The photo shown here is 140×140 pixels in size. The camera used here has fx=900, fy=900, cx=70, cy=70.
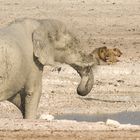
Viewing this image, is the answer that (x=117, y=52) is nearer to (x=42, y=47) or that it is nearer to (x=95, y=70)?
(x=95, y=70)

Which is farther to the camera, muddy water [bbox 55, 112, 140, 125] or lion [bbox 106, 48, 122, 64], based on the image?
lion [bbox 106, 48, 122, 64]

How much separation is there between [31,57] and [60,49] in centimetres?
51

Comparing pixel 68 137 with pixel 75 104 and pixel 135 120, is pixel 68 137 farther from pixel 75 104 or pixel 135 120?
pixel 75 104

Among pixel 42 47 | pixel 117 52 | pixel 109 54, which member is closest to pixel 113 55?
pixel 117 52

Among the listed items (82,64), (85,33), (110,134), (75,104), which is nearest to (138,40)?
(85,33)

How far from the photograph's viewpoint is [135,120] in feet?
40.3

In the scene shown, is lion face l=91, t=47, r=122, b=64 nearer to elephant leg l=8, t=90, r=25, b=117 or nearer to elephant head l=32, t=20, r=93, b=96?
elephant head l=32, t=20, r=93, b=96

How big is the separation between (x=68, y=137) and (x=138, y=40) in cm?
1139

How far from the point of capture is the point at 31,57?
33.6ft

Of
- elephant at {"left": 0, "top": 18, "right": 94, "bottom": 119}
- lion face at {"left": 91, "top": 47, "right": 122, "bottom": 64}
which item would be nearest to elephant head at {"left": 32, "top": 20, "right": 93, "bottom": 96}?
elephant at {"left": 0, "top": 18, "right": 94, "bottom": 119}

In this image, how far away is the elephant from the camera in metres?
10.1

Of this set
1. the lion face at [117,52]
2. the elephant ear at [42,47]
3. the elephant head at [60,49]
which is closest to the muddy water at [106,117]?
the elephant head at [60,49]

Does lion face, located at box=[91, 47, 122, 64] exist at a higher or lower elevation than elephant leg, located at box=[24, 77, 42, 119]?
lower

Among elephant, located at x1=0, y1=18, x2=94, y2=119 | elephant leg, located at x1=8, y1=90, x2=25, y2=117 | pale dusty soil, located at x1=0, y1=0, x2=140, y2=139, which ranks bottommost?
pale dusty soil, located at x1=0, y1=0, x2=140, y2=139
